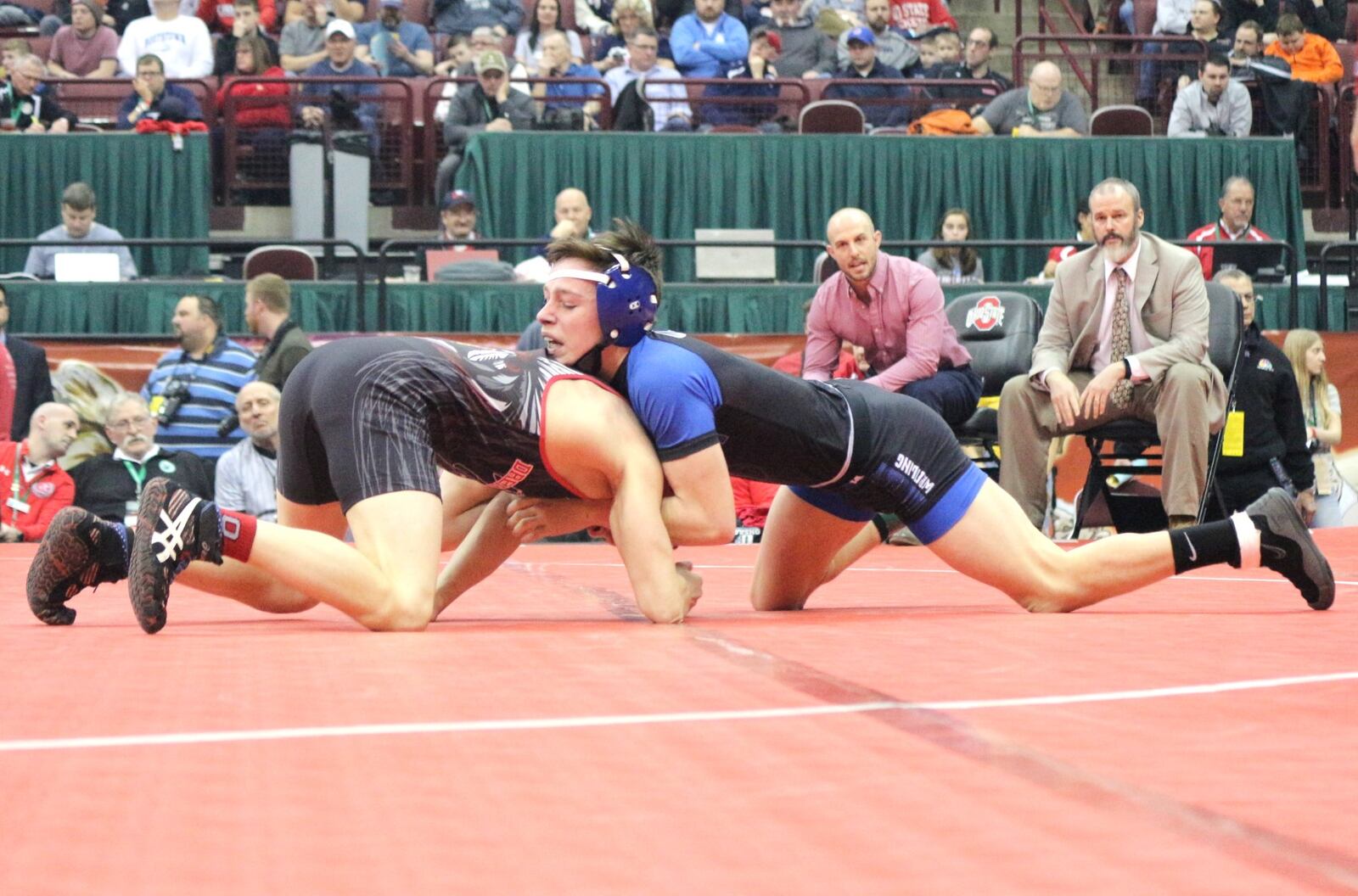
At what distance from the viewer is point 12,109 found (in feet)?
35.8

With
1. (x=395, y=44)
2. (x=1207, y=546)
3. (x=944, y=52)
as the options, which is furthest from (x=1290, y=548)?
(x=395, y=44)

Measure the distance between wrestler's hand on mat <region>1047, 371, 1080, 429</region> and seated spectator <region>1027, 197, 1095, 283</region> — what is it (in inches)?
125

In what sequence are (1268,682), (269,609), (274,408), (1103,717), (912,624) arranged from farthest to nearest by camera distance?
(274,408) < (269,609) < (912,624) < (1268,682) < (1103,717)

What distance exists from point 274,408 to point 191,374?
0.94m

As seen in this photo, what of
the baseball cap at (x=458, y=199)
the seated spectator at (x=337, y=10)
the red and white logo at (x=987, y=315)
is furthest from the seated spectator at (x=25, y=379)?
the red and white logo at (x=987, y=315)

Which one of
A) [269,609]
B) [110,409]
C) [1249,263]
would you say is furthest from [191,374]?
[1249,263]

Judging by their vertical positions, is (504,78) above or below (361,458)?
above

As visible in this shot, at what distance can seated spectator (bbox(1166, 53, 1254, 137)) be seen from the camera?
37.0 ft

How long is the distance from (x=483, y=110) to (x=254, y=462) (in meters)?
4.03

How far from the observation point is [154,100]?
10.8 meters

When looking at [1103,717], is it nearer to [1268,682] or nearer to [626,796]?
[1268,682]

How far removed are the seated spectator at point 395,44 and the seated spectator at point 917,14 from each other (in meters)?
3.43

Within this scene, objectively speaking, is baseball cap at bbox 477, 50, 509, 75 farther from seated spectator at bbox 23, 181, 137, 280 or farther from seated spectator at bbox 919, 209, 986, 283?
Answer: seated spectator at bbox 919, 209, 986, 283

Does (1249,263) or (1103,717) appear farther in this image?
(1249,263)
